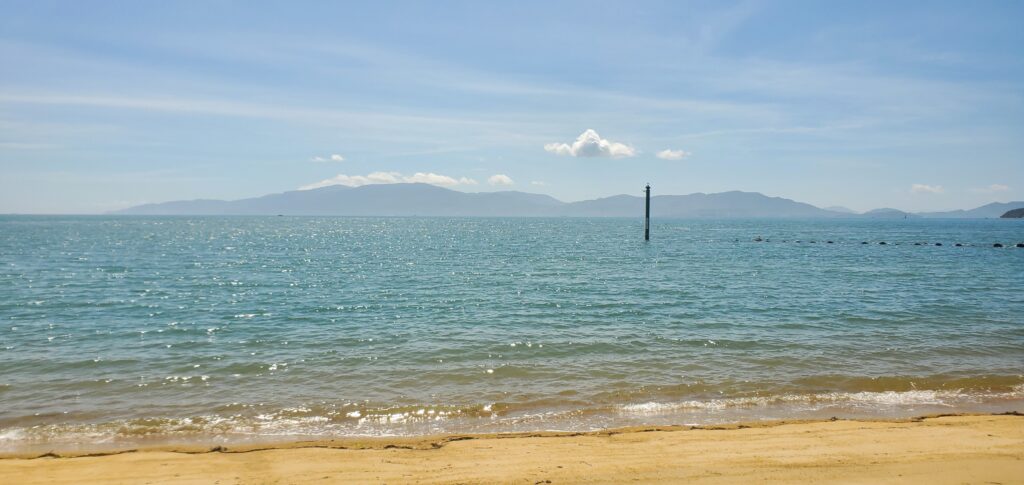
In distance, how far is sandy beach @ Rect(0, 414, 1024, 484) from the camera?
8.55 meters

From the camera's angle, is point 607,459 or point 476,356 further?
point 476,356

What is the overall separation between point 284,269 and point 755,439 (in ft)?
134

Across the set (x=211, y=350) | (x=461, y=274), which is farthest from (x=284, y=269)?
(x=211, y=350)

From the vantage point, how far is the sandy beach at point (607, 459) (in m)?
8.55

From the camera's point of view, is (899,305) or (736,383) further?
(899,305)

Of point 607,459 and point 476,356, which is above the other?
point 607,459

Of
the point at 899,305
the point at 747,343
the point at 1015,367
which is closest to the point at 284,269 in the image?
the point at 747,343

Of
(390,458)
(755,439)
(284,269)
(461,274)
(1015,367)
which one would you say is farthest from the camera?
(284,269)

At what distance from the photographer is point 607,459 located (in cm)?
924

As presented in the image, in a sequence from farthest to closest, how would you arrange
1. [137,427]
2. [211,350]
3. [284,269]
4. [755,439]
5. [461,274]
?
1. [284,269]
2. [461,274]
3. [211,350]
4. [137,427]
5. [755,439]

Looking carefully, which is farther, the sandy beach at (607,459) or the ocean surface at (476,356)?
the ocean surface at (476,356)

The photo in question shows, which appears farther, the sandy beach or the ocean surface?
the ocean surface

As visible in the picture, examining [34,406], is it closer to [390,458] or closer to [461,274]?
[390,458]

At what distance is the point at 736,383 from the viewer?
14336 millimetres
